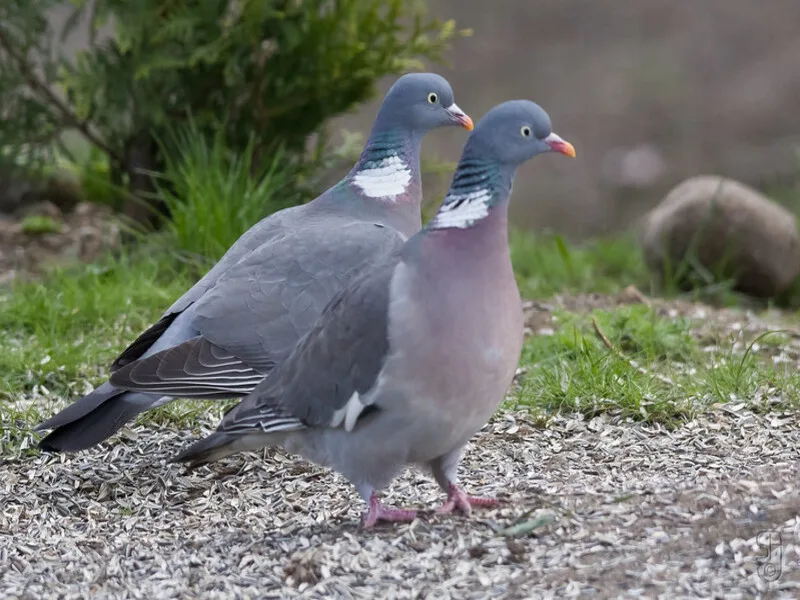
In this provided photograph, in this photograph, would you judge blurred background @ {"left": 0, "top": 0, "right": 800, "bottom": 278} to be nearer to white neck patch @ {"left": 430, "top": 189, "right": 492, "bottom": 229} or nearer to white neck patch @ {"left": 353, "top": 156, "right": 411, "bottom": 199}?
white neck patch @ {"left": 353, "top": 156, "right": 411, "bottom": 199}

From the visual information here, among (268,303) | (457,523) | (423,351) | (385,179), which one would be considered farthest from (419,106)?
(457,523)

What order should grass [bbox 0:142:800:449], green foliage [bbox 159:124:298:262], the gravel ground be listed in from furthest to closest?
green foliage [bbox 159:124:298:262], grass [bbox 0:142:800:449], the gravel ground

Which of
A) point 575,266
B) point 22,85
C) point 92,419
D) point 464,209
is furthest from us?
point 575,266

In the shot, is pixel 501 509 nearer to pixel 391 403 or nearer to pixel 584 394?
pixel 391 403

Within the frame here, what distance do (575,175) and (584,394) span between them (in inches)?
270

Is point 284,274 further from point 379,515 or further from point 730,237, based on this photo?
point 730,237

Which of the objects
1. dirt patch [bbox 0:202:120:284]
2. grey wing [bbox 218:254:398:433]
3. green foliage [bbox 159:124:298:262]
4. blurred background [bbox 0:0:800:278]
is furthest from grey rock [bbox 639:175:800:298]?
grey wing [bbox 218:254:398:433]

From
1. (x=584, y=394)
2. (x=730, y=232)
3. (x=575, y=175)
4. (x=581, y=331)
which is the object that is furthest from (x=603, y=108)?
(x=584, y=394)

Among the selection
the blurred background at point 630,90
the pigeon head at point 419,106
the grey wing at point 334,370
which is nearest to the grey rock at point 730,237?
the pigeon head at point 419,106

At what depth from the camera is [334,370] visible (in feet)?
10.6

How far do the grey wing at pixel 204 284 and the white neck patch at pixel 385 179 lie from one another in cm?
28

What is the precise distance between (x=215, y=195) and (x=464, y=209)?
2965 mm

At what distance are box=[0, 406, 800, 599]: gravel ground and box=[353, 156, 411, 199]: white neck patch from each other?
2.84 ft

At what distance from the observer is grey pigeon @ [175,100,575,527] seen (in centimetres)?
302
